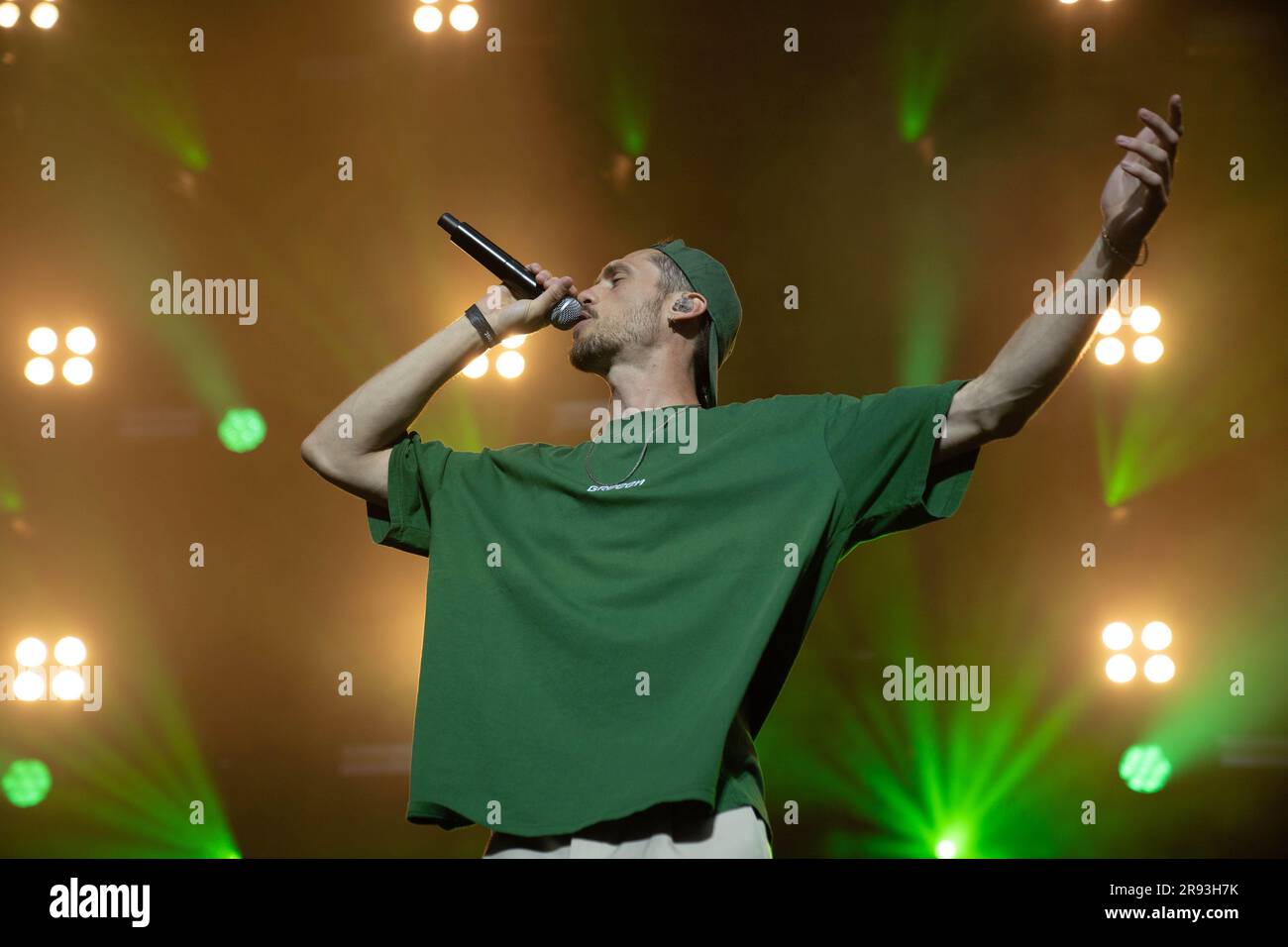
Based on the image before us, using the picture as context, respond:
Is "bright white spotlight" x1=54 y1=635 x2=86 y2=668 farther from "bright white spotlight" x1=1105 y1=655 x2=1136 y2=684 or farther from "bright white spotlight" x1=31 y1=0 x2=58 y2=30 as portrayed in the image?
"bright white spotlight" x1=1105 y1=655 x2=1136 y2=684

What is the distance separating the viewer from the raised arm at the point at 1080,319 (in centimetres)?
167

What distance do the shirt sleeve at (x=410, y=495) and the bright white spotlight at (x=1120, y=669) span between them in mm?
1605

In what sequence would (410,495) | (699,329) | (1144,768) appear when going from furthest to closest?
(1144,768)
(699,329)
(410,495)

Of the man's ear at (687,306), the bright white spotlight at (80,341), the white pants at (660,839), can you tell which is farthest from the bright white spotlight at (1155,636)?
the bright white spotlight at (80,341)

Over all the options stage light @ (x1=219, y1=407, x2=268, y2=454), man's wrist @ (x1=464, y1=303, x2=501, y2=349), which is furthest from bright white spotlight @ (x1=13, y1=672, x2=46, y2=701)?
man's wrist @ (x1=464, y1=303, x2=501, y2=349)

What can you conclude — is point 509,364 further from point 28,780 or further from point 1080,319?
point 1080,319

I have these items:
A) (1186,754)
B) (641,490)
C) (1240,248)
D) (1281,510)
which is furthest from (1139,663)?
(641,490)

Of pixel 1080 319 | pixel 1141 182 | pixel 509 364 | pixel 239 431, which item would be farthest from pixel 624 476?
pixel 239 431

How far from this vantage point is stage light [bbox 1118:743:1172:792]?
9.49 ft

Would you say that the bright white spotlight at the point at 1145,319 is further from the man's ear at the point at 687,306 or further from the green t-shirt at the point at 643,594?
the green t-shirt at the point at 643,594

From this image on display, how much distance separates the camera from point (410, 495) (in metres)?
2.04

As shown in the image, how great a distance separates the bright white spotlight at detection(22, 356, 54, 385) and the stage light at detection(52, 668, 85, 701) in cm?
65

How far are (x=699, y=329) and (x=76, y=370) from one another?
5.19 feet
